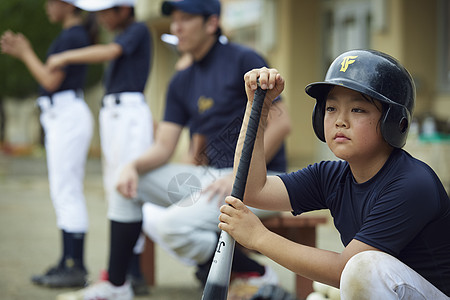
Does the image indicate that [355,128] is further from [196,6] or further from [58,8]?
[58,8]

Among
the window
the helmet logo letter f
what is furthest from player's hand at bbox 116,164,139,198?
the window

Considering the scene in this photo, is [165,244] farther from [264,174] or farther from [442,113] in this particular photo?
[442,113]

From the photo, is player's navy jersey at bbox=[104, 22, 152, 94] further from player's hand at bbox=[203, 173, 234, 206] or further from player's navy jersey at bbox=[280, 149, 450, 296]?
player's navy jersey at bbox=[280, 149, 450, 296]

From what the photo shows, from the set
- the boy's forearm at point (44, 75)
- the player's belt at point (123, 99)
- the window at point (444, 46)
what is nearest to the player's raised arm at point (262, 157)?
the player's belt at point (123, 99)

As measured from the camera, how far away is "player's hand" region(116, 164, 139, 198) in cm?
359

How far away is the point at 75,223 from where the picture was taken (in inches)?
181

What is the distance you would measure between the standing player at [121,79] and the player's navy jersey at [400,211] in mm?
2274

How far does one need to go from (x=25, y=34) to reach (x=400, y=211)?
1913cm

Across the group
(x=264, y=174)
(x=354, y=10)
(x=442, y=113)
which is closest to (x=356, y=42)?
(x=354, y=10)

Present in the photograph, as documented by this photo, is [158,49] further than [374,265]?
Yes

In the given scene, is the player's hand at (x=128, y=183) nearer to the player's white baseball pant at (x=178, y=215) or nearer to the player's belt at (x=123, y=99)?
the player's white baseball pant at (x=178, y=215)

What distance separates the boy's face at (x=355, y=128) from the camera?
208cm

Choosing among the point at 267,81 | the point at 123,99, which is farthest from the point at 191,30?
the point at 267,81

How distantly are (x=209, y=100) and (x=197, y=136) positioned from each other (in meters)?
0.20
